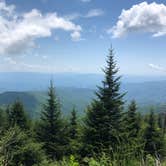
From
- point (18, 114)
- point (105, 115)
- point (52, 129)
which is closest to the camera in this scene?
point (105, 115)

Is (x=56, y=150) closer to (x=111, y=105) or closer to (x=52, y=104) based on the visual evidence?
(x=52, y=104)

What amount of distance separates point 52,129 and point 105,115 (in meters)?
10.7

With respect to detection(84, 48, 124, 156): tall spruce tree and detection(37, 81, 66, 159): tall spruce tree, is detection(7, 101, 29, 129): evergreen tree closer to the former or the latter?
detection(37, 81, 66, 159): tall spruce tree

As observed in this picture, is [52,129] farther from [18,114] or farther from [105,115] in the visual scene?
[105,115]

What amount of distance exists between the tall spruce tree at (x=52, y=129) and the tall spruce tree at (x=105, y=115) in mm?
9426

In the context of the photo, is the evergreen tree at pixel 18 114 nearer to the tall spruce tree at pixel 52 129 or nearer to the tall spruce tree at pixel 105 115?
the tall spruce tree at pixel 52 129

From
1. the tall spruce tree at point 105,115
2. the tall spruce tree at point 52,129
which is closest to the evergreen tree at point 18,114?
the tall spruce tree at point 52,129

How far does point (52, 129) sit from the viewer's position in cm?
2764

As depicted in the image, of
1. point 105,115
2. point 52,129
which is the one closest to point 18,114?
point 52,129

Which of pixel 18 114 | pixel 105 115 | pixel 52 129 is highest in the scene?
pixel 105 115

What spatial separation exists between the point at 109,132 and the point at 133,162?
14782mm

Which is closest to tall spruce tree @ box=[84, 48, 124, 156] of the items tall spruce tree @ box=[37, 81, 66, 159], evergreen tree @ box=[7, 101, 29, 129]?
tall spruce tree @ box=[37, 81, 66, 159]

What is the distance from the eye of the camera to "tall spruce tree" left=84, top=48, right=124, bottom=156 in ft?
58.4

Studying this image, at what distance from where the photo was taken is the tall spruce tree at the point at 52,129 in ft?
87.6
